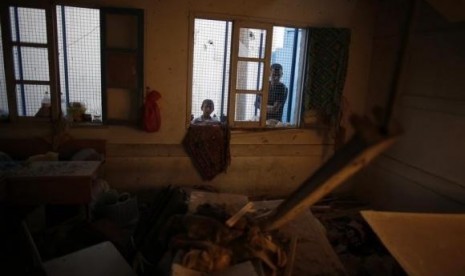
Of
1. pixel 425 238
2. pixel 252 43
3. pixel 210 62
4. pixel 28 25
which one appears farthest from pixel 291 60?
pixel 28 25

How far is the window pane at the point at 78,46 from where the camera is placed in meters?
3.67

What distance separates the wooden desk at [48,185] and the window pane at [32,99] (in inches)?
38.5

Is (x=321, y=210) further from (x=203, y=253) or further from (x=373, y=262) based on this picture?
(x=203, y=253)

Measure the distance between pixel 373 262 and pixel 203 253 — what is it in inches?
97.9

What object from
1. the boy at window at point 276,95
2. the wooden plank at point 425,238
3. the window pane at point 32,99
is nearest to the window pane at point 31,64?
the window pane at point 32,99

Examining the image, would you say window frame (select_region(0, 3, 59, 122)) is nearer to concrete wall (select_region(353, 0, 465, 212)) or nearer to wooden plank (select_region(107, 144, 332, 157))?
wooden plank (select_region(107, 144, 332, 157))

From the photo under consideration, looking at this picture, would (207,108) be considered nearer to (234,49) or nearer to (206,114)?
(206,114)

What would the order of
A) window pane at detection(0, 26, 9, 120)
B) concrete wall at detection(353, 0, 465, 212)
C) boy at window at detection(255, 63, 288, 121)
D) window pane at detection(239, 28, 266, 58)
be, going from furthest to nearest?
boy at window at detection(255, 63, 288, 121) → window pane at detection(239, 28, 266, 58) → window pane at detection(0, 26, 9, 120) → concrete wall at detection(353, 0, 465, 212)

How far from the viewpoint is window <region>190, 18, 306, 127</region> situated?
405 centimetres

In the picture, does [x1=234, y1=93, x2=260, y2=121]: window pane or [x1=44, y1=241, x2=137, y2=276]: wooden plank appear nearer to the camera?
[x1=44, y1=241, x2=137, y2=276]: wooden plank

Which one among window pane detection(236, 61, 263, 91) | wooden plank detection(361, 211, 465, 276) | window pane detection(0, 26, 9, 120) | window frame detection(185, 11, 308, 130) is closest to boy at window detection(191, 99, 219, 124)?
window frame detection(185, 11, 308, 130)

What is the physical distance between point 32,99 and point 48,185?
4.80ft

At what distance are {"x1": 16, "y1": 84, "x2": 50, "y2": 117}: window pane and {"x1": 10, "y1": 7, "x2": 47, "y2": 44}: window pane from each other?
56 cm

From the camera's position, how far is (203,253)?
4.83 feet
